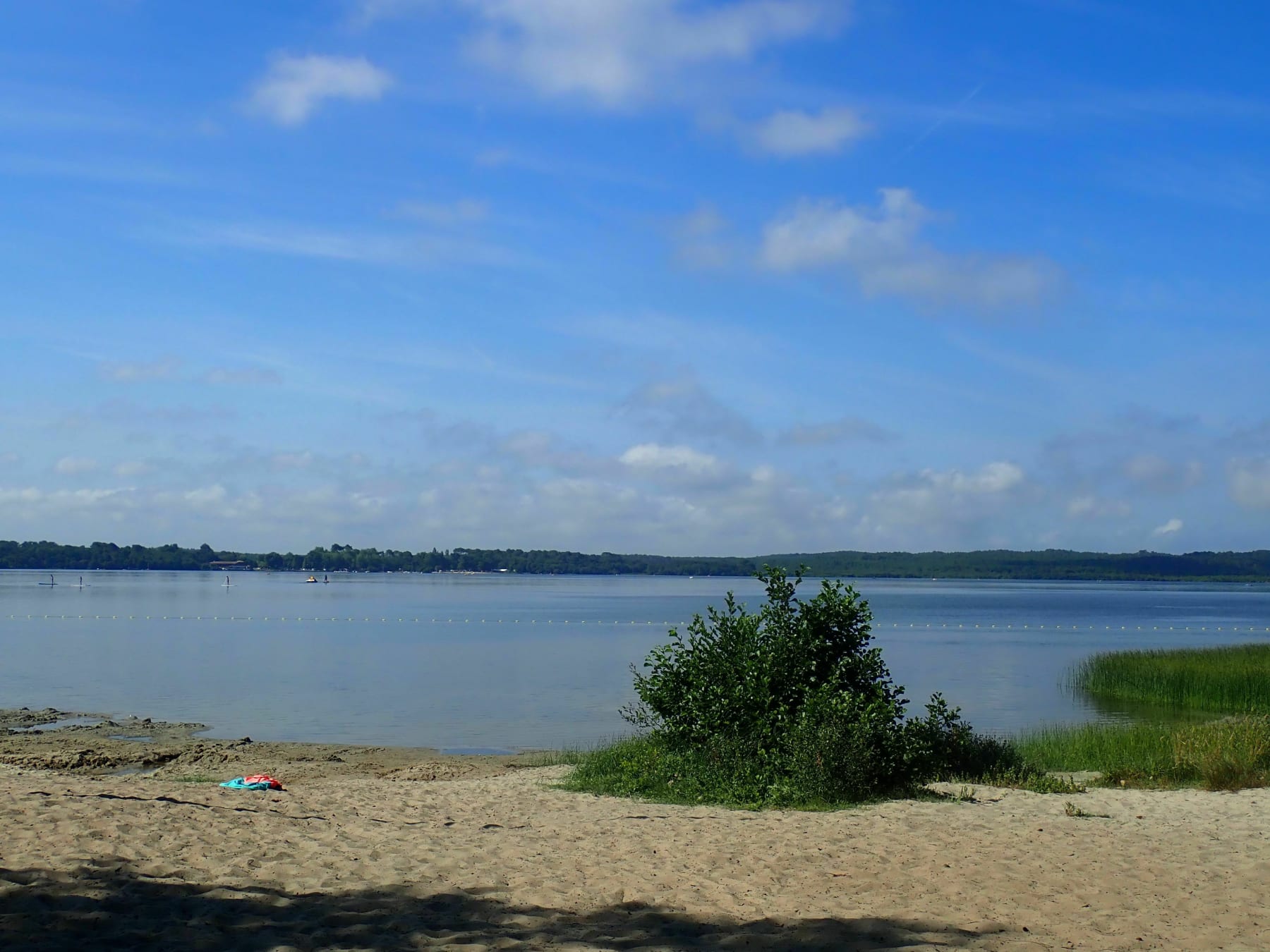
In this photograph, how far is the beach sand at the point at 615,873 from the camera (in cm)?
717

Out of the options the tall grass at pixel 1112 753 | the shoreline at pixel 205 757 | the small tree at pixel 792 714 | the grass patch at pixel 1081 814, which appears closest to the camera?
the grass patch at pixel 1081 814

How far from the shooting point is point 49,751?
64.4 ft

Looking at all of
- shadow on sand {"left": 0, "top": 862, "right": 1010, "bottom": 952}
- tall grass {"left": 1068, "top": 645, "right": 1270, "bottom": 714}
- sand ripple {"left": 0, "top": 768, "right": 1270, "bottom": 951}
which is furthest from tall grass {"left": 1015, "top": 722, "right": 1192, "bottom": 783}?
shadow on sand {"left": 0, "top": 862, "right": 1010, "bottom": 952}

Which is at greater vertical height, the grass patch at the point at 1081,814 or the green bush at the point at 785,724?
the green bush at the point at 785,724

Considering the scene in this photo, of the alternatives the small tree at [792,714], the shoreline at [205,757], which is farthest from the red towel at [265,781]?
the small tree at [792,714]

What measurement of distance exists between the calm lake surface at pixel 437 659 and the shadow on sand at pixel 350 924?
49.7ft

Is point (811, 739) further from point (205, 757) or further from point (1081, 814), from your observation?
point (205, 757)

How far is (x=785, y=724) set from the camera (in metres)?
14.0

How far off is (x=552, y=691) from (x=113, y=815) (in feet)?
75.5

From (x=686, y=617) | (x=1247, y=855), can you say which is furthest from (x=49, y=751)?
(x=686, y=617)

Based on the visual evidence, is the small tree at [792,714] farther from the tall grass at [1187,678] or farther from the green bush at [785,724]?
the tall grass at [1187,678]

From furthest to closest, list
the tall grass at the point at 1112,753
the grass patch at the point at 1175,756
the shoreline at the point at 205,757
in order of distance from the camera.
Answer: the shoreline at the point at 205,757
the tall grass at the point at 1112,753
the grass patch at the point at 1175,756

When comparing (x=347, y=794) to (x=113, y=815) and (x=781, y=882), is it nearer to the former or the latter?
(x=113, y=815)

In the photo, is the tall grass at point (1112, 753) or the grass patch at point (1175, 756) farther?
the tall grass at point (1112, 753)
